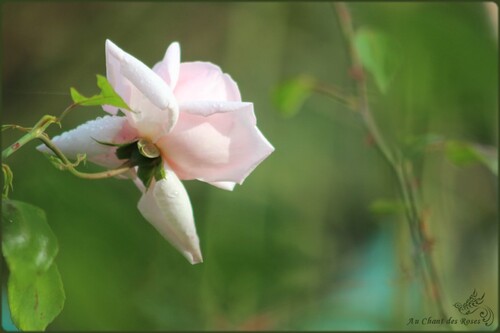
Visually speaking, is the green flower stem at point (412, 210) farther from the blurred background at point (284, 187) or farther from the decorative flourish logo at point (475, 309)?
the blurred background at point (284, 187)

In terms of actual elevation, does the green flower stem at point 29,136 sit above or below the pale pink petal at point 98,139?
above

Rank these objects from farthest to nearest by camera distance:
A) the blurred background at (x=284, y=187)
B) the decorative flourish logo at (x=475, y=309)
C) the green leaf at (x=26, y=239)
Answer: the blurred background at (x=284, y=187) < the decorative flourish logo at (x=475, y=309) < the green leaf at (x=26, y=239)

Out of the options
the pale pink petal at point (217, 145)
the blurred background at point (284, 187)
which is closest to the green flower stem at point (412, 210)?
the blurred background at point (284, 187)

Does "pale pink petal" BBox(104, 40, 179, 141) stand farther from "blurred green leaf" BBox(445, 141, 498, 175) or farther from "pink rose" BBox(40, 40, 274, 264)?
"blurred green leaf" BBox(445, 141, 498, 175)

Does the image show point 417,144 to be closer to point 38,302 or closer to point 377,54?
point 377,54

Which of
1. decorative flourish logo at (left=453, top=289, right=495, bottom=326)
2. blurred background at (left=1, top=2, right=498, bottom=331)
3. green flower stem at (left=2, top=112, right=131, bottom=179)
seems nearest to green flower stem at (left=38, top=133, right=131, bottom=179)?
green flower stem at (left=2, top=112, right=131, bottom=179)

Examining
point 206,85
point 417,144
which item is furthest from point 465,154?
point 206,85
